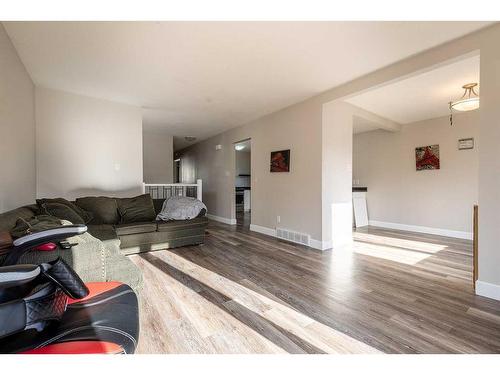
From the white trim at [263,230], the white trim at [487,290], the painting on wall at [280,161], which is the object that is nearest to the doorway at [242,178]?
the white trim at [263,230]

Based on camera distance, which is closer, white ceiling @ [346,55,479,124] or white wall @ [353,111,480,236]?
white ceiling @ [346,55,479,124]

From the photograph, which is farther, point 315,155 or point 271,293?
point 315,155

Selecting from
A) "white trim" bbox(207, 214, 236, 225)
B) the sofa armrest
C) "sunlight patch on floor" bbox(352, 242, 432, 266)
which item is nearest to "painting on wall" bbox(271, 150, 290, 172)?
"sunlight patch on floor" bbox(352, 242, 432, 266)

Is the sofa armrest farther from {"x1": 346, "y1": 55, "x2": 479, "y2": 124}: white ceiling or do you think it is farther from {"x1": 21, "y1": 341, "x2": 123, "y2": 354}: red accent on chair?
{"x1": 346, "y1": 55, "x2": 479, "y2": 124}: white ceiling

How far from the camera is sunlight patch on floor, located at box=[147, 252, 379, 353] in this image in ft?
4.80

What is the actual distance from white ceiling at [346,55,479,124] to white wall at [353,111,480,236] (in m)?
0.42

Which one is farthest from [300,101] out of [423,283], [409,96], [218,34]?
[423,283]

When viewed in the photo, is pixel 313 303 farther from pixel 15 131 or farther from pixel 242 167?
pixel 242 167

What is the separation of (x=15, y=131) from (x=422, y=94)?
17.2 feet

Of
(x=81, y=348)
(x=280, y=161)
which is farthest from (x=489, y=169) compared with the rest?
(x=81, y=348)

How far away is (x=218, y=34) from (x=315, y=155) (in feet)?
7.32

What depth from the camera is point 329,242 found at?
3.70 m

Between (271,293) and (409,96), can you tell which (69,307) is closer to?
(271,293)

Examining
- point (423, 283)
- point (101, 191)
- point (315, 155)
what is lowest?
point (423, 283)
